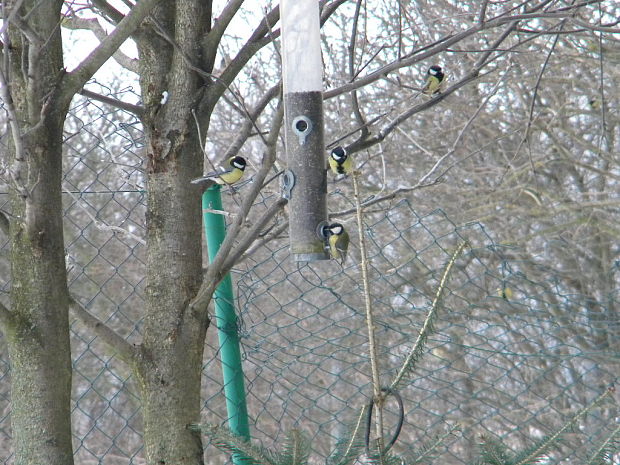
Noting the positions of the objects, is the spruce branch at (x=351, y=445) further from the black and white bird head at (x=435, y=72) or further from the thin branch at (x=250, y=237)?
the black and white bird head at (x=435, y=72)

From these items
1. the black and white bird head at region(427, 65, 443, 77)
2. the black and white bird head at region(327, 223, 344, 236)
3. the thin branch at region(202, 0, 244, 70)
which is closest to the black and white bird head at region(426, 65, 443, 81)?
the black and white bird head at region(427, 65, 443, 77)

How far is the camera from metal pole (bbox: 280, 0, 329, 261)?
94.4 inches

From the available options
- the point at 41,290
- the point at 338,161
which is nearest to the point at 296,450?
the point at 41,290

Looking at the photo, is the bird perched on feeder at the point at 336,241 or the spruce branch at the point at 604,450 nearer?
the spruce branch at the point at 604,450

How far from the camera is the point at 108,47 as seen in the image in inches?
80.7

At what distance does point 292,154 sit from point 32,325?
0.98 metres

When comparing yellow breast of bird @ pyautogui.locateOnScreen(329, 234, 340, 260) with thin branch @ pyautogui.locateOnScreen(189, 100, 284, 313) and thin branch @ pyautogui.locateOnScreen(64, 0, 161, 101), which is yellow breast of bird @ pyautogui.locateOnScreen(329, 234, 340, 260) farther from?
thin branch @ pyautogui.locateOnScreen(64, 0, 161, 101)

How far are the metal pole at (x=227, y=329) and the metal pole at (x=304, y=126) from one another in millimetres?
350

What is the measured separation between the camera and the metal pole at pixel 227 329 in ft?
8.66

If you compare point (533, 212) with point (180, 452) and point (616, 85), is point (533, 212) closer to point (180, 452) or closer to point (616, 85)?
point (616, 85)

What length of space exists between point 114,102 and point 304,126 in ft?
1.99

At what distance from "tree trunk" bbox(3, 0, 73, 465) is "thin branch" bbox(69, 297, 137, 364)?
8cm

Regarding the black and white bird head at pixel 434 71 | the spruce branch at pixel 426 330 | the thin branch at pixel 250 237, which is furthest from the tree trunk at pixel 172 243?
the black and white bird head at pixel 434 71

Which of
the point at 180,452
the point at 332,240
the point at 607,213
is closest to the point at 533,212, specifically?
the point at 607,213
